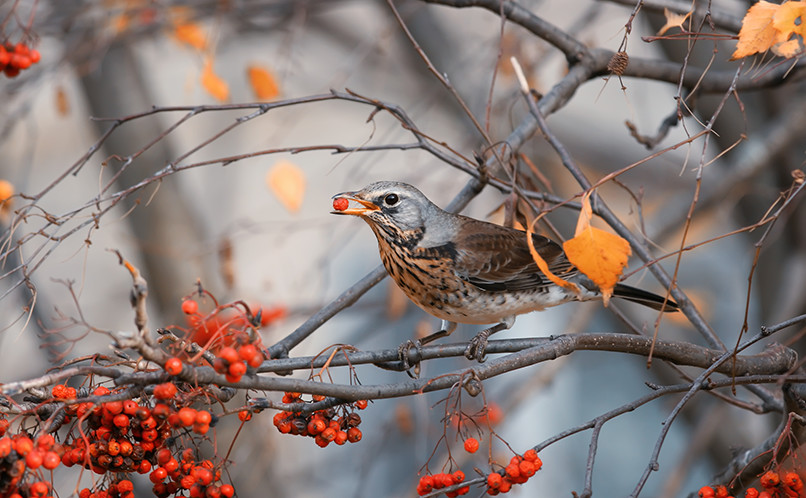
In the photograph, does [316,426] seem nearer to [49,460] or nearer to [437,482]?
[437,482]

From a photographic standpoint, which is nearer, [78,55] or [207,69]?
[207,69]

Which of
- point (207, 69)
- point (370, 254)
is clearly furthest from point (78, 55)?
point (370, 254)

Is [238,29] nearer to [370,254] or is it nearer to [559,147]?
[370,254]

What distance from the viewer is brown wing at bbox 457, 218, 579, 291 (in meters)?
3.23

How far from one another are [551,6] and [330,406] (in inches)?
278

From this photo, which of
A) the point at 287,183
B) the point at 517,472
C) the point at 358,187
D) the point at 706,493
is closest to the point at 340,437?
the point at 517,472

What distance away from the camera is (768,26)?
2.11 metres

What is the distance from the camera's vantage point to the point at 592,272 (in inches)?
71.6

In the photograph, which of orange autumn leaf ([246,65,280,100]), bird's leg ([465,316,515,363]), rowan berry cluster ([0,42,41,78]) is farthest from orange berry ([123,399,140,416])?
orange autumn leaf ([246,65,280,100])

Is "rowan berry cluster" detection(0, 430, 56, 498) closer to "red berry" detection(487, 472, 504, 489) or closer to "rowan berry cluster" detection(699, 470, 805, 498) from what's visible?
"red berry" detection(487, 472, 504, 489)

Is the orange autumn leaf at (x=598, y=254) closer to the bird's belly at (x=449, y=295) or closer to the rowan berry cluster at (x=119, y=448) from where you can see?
the rowan berry cluster at (x=119, y=448)

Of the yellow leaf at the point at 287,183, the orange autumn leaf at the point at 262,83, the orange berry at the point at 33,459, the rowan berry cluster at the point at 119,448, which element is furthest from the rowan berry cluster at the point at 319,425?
the orange autumn leaf at the point at 262,83

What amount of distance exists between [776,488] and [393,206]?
175cm

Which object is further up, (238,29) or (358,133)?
(358,133)
